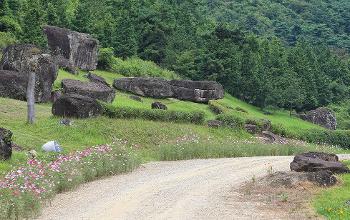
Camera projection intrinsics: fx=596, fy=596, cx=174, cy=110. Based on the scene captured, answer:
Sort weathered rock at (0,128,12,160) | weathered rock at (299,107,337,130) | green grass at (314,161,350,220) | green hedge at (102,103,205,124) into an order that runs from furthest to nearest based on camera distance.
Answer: weathered rock at (299,107,337,130), green hedge at (102,103,205,124), weathered rock at (0,128,12,160), green grass at (314,161,350,220)

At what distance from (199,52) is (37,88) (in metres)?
42.2

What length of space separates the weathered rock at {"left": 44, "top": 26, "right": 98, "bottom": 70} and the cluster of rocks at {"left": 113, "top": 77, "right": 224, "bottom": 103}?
5.22 meters

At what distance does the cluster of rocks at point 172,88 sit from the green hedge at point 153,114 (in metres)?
15.2

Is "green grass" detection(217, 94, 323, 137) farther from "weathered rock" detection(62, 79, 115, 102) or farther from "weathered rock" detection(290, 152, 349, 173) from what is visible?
"weathered rock" detection(290, 152, 349, 173)

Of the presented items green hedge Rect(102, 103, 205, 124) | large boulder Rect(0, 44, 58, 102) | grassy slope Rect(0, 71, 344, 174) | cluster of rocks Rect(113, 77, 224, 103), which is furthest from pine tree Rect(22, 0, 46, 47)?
green hedge Rect(102, 103, 205, 124)

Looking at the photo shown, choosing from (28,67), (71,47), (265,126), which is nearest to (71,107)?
(28,67)

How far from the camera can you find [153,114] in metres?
42.8

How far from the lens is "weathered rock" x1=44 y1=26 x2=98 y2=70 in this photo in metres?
61.8

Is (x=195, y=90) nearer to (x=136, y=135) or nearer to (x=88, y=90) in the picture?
(x=88, y=90)

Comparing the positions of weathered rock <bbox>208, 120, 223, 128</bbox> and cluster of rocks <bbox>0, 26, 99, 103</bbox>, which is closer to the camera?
cluster of rocks <bbox>0, 26, 99, 103</bbox>

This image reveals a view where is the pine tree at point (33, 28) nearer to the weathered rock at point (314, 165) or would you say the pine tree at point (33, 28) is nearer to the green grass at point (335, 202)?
the weathered rock at point (314, 165)

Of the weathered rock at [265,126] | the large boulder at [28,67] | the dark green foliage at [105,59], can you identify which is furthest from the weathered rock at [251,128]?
the dark green foliage at [105,59]

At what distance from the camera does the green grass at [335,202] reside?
16733 mm

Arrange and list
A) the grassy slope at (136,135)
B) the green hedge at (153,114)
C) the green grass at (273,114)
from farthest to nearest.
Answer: the green grass at (273,114), the green hedge at (153,114), the grassy slope at (136,135)
